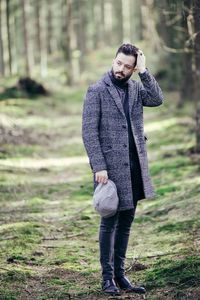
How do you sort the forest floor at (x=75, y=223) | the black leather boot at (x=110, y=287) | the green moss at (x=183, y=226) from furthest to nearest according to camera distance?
the green moss at (x=183, y=226), the forest floor at (x=75, y=223), the black leather boot at (x=110, y=287)

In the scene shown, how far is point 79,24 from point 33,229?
33.8 meters

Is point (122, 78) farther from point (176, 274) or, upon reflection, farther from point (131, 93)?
point (176, 274)

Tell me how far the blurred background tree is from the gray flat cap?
9.58ft

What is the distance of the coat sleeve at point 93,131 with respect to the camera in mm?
5410

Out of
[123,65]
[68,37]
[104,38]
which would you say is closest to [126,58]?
[123,65]

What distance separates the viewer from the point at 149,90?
568 cm

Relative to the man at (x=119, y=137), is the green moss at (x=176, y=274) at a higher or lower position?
lower

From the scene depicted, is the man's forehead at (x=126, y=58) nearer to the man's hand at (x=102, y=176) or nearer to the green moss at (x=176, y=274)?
the man's hand at (x=102, y=176)

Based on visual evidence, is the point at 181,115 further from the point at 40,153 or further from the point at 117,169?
the point at 117,169

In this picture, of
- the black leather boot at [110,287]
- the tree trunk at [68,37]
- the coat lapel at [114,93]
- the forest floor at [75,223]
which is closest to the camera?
the coat lapel at [114,93]

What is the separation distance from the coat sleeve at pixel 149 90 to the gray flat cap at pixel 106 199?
94 cm

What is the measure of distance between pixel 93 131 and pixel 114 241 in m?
1.13

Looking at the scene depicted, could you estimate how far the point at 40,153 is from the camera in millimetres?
15578

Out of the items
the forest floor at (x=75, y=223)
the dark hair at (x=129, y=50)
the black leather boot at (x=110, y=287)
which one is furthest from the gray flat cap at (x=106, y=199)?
the dark hair at (x=129, y=50)
